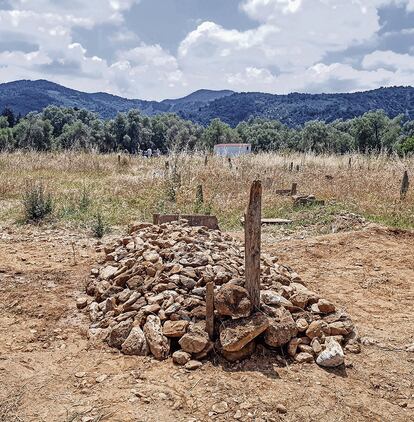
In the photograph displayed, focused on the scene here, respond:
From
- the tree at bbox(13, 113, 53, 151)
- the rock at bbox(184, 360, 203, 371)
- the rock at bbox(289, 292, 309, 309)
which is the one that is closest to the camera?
the rock at bbox(184, 360, 203, 371)

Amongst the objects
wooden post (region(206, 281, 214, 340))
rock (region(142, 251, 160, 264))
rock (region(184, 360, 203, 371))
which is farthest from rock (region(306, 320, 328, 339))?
rock (region(142, 251, 160, 264))

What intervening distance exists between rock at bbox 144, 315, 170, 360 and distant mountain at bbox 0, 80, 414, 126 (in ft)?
330

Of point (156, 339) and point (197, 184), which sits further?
point (197, 184)

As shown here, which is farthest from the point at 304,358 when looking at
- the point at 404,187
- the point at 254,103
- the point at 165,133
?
the point at 254,103

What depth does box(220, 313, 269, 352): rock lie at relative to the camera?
2955mm

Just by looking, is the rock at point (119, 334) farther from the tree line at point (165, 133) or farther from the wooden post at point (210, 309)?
the tree line at point (165, 133)

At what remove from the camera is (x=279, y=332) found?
10.1 ft

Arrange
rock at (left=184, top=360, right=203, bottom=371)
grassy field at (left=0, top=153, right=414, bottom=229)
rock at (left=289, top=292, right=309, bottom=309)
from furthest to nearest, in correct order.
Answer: grassy field at (left=0, top=153, right=414, bottom=229), rock at (left=289, top=292, right=309, bottom=309), rock at (left=184, top=360, right=203, bottom=371)

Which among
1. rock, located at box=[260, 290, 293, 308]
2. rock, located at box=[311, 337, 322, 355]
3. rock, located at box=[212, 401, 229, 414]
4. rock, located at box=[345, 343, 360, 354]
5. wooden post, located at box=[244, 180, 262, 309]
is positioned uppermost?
wooden post, located at box=[244, 180, 262, 309]

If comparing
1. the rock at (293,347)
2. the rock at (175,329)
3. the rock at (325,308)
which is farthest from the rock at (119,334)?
the rock at (325,308)

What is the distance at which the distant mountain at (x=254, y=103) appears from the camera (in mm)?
109250

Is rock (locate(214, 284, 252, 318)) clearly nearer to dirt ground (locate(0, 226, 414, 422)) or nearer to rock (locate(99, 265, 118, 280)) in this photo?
dirt ground (locate(0, 226, 414, 422))

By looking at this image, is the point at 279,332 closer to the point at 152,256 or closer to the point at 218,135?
the point at 152,256

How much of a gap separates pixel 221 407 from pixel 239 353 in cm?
58
